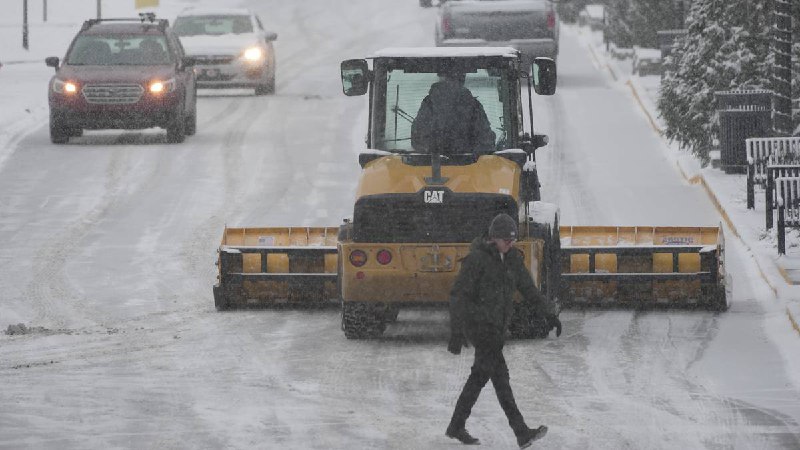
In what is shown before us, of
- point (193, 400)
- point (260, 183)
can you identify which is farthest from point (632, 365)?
point (260, 183)

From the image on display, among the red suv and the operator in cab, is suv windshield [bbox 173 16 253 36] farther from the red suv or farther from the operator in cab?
the operator in cab

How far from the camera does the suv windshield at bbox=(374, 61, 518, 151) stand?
16.1 metres

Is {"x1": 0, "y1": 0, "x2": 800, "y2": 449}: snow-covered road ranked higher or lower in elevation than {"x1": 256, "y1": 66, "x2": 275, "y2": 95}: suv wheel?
lower

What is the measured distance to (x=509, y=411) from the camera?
11.3 metres

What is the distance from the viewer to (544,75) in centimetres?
1552

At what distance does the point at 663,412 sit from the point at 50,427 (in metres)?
3.85

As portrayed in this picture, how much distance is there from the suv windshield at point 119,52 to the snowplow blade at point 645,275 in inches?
573

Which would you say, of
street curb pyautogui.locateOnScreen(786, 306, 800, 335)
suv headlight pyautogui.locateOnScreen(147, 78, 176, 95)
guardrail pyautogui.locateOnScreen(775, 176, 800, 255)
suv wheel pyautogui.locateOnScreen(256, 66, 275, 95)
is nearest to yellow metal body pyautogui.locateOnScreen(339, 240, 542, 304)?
street curb pyautogui.locateOnScreen(786, 306, 800, 335)

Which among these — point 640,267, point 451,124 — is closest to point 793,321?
point 640,267

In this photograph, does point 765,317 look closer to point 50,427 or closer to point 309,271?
point 309,271

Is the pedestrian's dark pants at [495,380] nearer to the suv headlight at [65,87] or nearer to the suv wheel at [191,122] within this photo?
the suv headlight at [65,87]

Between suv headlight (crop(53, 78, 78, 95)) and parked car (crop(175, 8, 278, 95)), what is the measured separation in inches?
258

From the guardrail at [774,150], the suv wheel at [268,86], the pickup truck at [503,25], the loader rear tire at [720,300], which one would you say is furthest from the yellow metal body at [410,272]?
the suv wheel at [268,86]

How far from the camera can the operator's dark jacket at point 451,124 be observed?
51.8 ft
